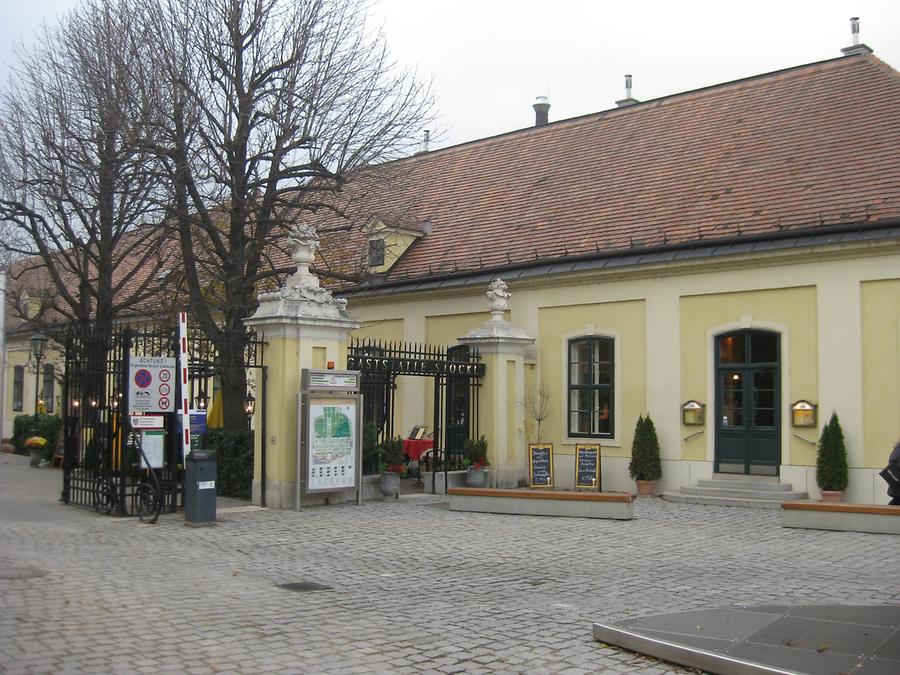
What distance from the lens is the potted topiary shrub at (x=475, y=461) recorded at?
1889cm

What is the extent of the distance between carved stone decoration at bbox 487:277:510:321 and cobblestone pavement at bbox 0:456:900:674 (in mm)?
5749

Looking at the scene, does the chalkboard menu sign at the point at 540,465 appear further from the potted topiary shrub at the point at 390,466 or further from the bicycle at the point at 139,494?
the bicycle at the point at 139,494

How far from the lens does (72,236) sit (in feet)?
74.4

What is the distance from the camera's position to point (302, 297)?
16.1m

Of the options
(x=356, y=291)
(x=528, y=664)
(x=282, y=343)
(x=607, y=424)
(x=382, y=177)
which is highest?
(x=382, y=177)

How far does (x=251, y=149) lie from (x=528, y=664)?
563 inches

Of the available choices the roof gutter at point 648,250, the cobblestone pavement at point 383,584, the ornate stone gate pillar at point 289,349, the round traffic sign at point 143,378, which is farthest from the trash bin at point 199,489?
the roof gutter at point 648,250

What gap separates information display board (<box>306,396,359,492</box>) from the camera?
1557cm

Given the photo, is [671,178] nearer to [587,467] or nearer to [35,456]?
[587,467]

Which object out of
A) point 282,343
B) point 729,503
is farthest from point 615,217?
point 282,343

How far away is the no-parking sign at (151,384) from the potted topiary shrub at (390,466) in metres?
4.33

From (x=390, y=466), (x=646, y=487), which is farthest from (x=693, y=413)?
(x=390, y=466)

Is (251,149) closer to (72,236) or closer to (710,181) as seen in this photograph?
(72,236)

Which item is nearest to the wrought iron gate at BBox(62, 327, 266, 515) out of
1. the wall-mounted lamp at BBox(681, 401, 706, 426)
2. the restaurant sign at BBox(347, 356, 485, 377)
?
the restaurant sign at BBox(347, 356, 485, 377)
